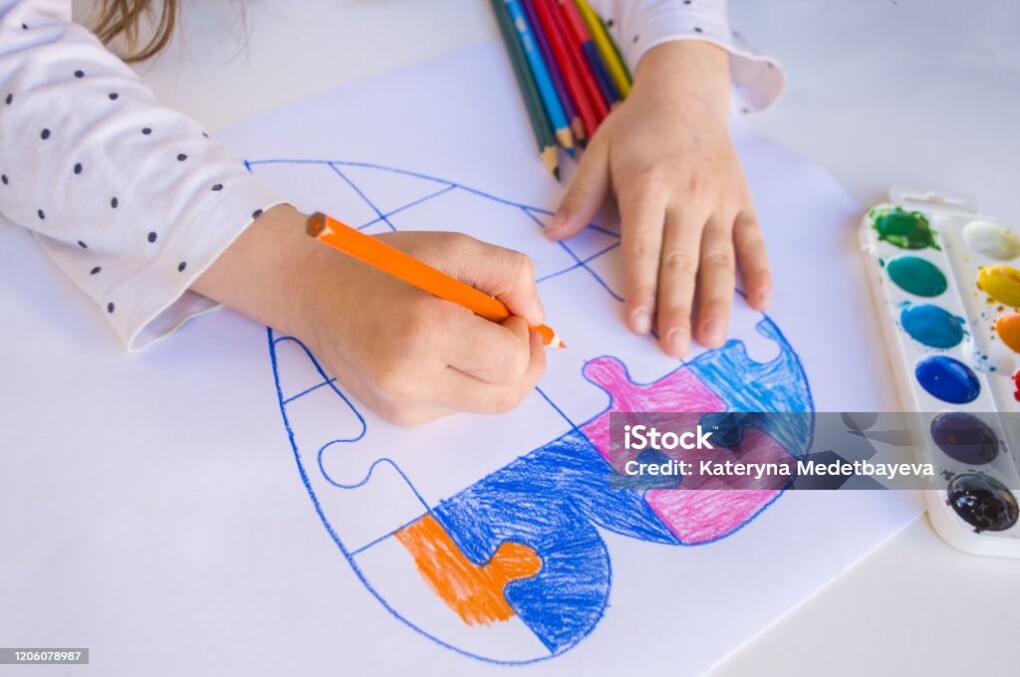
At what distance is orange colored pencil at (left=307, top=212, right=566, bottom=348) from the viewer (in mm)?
373

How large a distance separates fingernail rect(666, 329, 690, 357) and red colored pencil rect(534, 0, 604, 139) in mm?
229

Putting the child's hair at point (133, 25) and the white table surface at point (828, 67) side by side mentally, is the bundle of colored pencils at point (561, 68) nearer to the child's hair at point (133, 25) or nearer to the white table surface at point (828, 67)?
the white table surface at point (828, 67)

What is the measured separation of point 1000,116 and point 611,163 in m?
0.40

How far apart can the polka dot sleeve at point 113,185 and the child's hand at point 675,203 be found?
266 mm

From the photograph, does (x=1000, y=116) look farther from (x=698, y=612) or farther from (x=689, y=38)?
(x=698, y=612)

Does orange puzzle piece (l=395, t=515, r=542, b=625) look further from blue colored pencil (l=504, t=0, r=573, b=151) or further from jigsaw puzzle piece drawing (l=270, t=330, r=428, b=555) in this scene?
blue colored pencil (l=504, t=0, r=573, b=151)

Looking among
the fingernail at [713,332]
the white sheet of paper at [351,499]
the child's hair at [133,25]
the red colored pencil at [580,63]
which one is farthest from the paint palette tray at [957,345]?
the child's hair at [133,25]

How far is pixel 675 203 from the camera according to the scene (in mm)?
699

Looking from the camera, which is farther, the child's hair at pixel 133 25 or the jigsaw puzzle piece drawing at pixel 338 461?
the child's hair at pixel 133 25

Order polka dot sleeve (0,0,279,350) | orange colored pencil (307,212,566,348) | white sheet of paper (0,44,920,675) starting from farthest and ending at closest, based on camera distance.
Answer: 1. polka dot sleeve (0,0,279,350)
2. white sheet of paper (0,44,920,675)
3. orange colored pencil (307,212,566,348)

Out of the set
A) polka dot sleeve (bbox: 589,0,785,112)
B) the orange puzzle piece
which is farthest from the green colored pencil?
the orange puzzle piece

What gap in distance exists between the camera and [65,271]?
633 mm

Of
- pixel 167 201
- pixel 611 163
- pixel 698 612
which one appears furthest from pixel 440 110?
pixel 698 612

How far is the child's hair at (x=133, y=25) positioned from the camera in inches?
29.5
